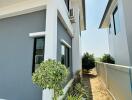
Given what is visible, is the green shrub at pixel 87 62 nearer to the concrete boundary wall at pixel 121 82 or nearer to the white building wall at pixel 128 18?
the white building wall at pixel 128 18

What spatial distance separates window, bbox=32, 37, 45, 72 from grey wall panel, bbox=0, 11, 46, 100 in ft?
0.48

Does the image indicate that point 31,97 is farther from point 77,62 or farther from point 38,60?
point 77,62

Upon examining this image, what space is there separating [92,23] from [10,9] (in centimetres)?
1931

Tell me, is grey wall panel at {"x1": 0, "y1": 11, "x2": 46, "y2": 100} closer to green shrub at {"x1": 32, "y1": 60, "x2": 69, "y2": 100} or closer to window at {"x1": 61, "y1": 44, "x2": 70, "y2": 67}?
green shrub at {"x1": 32, "y1": 60, "x2": 69, "y2": 100}

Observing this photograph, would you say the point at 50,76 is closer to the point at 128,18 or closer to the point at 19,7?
the point at 19,7

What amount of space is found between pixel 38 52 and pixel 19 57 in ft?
2.55

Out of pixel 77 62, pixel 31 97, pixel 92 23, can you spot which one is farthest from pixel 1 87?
pixel 92 23

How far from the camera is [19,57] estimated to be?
4953 millimetres

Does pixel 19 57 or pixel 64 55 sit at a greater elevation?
pixel 64 55

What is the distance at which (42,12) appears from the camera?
4.95 metres

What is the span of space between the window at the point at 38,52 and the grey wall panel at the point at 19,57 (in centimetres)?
15

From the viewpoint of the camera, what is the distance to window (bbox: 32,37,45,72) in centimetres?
477

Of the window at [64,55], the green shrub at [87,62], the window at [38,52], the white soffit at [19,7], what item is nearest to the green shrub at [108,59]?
the green shrub at [87,62]

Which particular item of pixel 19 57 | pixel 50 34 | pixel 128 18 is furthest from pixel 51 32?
pixel 128 18
